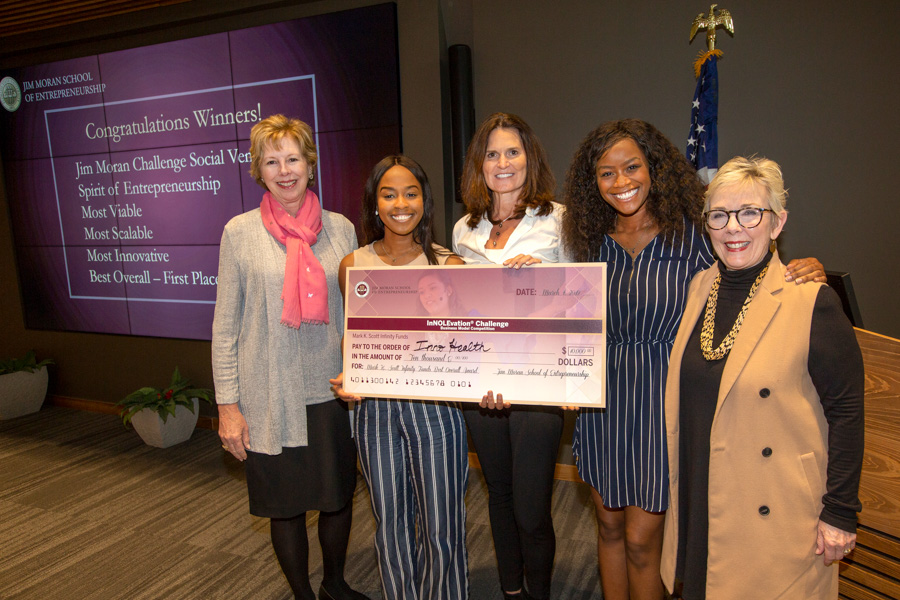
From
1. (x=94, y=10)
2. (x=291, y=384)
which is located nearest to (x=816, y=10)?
(x=291, y=384)

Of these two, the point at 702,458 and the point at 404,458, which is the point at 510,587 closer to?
the point at 404,458

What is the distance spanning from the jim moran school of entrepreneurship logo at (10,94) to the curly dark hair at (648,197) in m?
5.45

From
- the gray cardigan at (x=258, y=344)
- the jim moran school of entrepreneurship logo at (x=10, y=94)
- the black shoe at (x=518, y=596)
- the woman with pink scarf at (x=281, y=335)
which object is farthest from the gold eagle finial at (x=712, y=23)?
the jim moran school of entrepreneurship logo at (x=10, y=94)

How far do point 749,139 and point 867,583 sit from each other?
230 centimetres

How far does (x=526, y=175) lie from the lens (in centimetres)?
188

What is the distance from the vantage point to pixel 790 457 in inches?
49.4

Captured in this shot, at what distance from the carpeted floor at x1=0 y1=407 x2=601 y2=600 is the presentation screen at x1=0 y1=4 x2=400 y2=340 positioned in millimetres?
1172

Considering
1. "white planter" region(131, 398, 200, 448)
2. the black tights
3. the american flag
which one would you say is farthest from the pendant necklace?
"white planter" region(131, 398, 200, 448)

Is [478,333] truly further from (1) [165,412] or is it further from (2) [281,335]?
(1) [165,412]

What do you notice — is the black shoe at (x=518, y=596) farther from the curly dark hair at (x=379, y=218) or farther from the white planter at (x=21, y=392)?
the white planter at (x=21, y=392)

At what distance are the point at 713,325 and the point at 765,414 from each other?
25 cm

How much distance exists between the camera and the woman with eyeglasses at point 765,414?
122 cm

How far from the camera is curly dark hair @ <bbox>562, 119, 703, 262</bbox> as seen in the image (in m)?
1.60

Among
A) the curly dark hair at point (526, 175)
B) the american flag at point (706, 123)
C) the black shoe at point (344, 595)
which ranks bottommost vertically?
the black shoe at point (344, 595)
